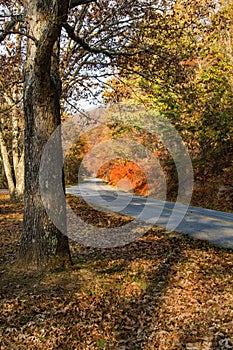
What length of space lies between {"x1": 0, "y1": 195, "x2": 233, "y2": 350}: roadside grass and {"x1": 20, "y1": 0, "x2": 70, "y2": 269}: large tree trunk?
372mm

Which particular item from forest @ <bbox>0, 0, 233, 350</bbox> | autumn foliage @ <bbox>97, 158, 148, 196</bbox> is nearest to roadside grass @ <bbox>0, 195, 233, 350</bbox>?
forest @ <bbox>0, 0, 233, 350</bbox>

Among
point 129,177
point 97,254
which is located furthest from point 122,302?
point 129,177

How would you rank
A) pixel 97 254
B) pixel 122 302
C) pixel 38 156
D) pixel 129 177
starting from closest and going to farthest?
pixel 122 302, pixel 38 156, pixel 97 254, pixel 129 177

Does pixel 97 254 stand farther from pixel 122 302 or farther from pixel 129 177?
pixel 129 177

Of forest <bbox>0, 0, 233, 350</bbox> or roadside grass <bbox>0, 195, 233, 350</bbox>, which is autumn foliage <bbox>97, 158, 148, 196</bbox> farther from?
roadside grass <bbox>0, 195, 233, 350</bbox>

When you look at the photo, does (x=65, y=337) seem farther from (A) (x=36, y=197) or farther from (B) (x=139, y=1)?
(B) (x=139, y=1)

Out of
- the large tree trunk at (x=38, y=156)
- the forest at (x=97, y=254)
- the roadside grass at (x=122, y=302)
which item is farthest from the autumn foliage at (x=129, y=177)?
the large tree trunk at (x=38, y=156)

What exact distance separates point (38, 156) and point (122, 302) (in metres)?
2.96

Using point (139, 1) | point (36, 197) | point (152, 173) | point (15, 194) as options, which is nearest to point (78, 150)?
point (152, 173)

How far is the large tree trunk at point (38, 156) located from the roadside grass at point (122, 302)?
372mm

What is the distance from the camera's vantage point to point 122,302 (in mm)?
5500

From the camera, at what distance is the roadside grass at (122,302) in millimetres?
4387

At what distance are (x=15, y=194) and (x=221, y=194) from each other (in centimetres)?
1261

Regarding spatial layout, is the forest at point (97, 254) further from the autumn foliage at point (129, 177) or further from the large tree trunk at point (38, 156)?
the autumn foliage at point (129, 177)
